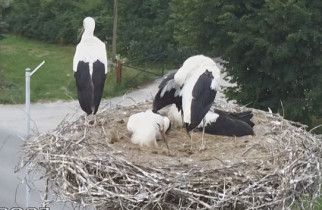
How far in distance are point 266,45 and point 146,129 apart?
4.96 metres

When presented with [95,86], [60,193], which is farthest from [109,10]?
[60,193]

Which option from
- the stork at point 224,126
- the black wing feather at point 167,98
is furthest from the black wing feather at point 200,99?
the stork at point 224,126

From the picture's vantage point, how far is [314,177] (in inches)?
185

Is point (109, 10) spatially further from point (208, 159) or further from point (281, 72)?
point (208, 159)

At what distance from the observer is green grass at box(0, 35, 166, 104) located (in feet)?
51.2

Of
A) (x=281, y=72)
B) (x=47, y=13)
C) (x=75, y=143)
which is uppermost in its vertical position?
(x=75, y=143)

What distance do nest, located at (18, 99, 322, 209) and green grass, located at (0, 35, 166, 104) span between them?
837 cm

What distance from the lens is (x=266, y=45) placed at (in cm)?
964

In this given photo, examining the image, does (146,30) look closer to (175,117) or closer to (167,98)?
(175,117)

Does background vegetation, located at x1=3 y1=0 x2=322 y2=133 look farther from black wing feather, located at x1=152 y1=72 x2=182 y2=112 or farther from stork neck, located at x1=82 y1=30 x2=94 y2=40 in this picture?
black wing feather, located at x1=152 y1=72 x2=182 y2=112

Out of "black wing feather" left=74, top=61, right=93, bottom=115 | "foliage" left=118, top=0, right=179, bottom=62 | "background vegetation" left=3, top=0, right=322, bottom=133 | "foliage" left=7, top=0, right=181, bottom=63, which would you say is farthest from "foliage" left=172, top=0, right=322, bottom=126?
"foliage" left=7, top=0, right=181, bottom=63

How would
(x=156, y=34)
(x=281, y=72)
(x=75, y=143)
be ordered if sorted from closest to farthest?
(x=75, y=143)
(x=281, y=72)
(x=156, y=34)

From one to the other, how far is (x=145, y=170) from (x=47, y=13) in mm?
18561

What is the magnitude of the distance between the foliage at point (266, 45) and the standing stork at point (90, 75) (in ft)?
13.7
